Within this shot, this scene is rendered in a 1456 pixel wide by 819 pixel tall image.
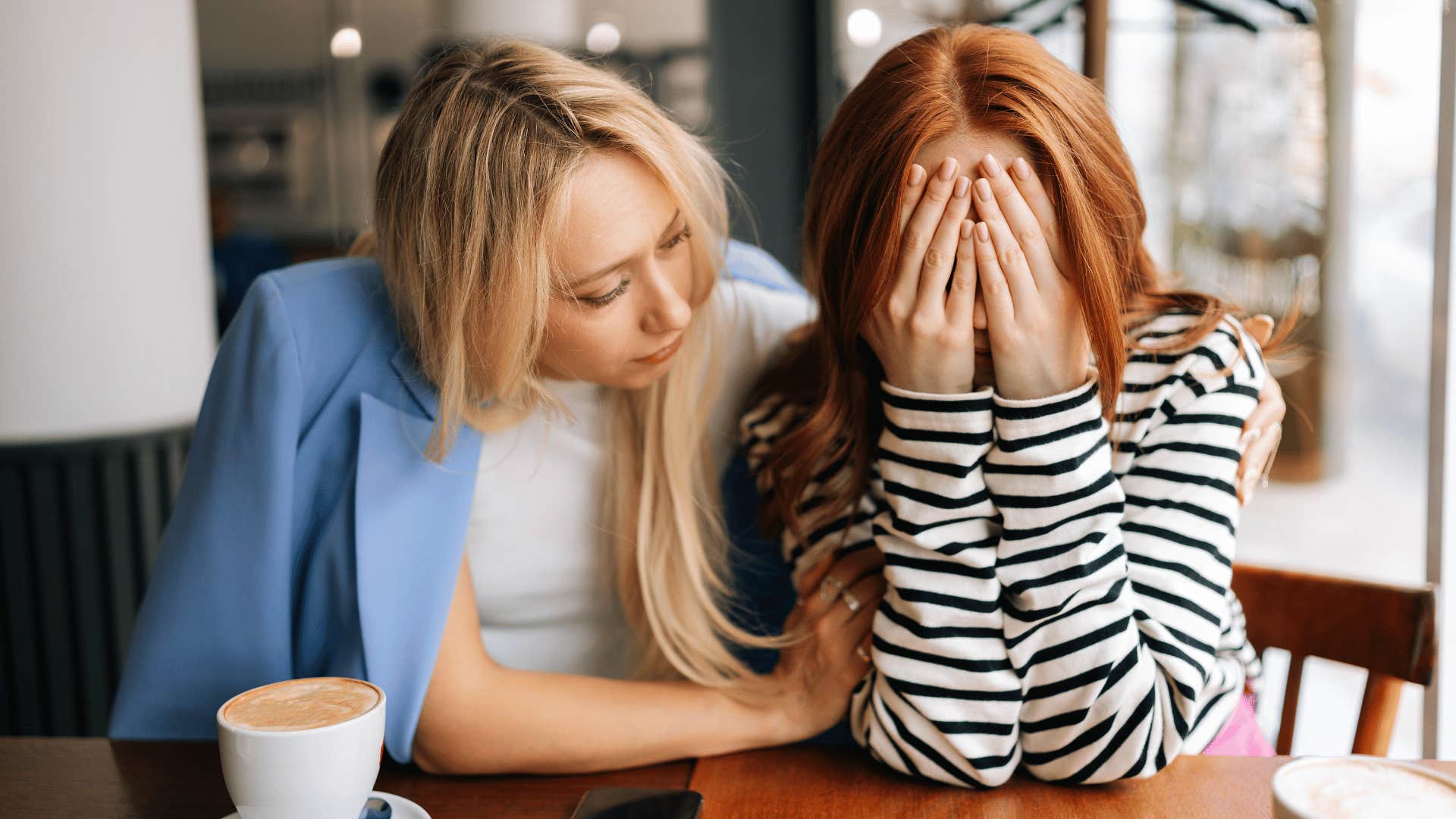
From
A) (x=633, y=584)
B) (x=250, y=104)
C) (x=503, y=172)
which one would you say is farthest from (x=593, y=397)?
(x=250, y=104)

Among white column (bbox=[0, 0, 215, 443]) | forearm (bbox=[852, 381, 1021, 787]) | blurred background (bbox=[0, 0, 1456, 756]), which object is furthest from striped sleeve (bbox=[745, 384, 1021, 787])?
white column (bbox=[0, 0, 215, 443])

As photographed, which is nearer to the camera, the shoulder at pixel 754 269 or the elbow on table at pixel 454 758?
the elbow on table at pixel 454 758

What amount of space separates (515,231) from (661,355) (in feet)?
0.61

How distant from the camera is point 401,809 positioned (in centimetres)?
75

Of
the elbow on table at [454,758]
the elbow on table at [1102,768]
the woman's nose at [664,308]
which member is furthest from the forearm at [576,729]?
the woman's nose at [664,308]

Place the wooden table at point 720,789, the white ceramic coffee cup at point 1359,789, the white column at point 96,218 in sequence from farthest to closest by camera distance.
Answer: the white column at point 96,218 < the wooden table at point 720,789 < the white ceramic coffee cup at point 1359,789

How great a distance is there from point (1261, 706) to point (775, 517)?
2166mm

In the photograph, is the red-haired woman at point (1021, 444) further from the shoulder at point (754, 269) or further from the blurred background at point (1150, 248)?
the blurred background at point (1150, 248)

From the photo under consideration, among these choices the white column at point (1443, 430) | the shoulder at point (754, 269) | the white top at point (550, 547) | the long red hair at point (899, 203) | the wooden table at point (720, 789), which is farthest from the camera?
the white column at point (1443, 430)

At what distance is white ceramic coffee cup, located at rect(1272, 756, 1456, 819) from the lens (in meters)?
0.56

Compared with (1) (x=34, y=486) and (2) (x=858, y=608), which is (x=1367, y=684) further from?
(1) (x=34, y=486)

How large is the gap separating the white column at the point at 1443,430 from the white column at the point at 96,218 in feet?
7.00

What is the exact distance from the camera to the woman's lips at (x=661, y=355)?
99 centimetres

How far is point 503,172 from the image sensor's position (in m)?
0.90
